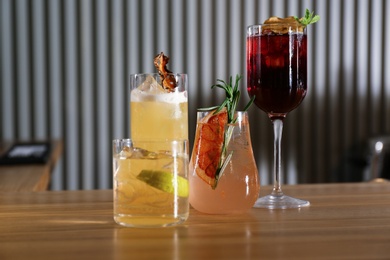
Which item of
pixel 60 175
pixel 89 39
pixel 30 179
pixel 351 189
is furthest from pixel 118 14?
pixel 351 189

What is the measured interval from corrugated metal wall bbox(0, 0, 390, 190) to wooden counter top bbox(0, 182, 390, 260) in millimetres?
2823

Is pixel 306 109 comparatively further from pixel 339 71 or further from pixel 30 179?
pixel 30 179

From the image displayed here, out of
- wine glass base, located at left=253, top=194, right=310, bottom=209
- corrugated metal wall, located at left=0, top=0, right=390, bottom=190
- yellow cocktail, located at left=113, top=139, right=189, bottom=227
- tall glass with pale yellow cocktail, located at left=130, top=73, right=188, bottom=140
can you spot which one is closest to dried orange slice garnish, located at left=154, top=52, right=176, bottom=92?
tall glass with pale yellow cocktail, located at left=130, top=73, right=188, bottom=140

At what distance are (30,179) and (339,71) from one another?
106 inches

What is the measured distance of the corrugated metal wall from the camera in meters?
4.02

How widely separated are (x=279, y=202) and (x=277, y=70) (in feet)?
0.72

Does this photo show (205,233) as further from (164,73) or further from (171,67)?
(171,67)

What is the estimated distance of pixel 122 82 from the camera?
4.07 meters

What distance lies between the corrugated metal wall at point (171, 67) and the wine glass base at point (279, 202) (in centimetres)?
288

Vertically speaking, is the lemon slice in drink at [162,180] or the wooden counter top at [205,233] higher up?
the lemon slice in drink at [162,180]

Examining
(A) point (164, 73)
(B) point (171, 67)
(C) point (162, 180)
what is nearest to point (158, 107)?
(A) point (164, 73)

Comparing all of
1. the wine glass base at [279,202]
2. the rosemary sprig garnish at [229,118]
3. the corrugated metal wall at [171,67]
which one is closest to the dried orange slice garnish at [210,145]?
the rosemary sprig garnish at [229,118]

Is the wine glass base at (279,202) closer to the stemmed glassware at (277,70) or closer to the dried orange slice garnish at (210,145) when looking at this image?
the stemmed glassware at (277,70)

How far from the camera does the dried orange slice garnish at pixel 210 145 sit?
3.57 feet
